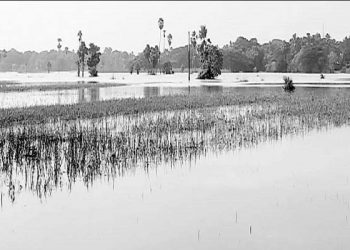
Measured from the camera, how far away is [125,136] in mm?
18297

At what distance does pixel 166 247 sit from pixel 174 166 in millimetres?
5800

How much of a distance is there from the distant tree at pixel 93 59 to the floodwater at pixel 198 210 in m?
104

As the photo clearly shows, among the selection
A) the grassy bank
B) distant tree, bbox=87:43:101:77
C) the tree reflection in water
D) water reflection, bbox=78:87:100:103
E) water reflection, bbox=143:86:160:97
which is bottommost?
the tree reflection in water

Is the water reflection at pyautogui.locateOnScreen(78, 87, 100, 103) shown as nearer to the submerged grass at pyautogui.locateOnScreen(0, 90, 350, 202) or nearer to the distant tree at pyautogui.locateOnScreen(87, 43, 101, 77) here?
the submerged grass at pyautogui.locateOnScreen(0, 90, 350, 202)

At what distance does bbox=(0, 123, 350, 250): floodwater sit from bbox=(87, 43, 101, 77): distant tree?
104 meters

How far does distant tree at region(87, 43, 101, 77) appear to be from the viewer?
116 m

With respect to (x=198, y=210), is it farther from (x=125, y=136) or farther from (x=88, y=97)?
(x=88, y=97)

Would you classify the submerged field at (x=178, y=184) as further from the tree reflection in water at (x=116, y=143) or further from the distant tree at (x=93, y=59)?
the distant tree at (x=93, y=59)

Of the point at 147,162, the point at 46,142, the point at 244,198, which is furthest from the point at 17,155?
the point at 244,198

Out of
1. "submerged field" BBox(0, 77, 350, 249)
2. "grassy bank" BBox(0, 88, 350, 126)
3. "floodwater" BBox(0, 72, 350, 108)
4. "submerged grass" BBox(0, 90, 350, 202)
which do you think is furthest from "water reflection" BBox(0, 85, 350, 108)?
"submerged field" BBox(0, 77, 350, 249)

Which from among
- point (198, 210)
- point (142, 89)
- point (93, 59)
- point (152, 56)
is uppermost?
point (152, 56)

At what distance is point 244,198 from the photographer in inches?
421

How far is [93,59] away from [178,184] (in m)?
114

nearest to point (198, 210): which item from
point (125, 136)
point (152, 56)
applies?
point (125, 136)
